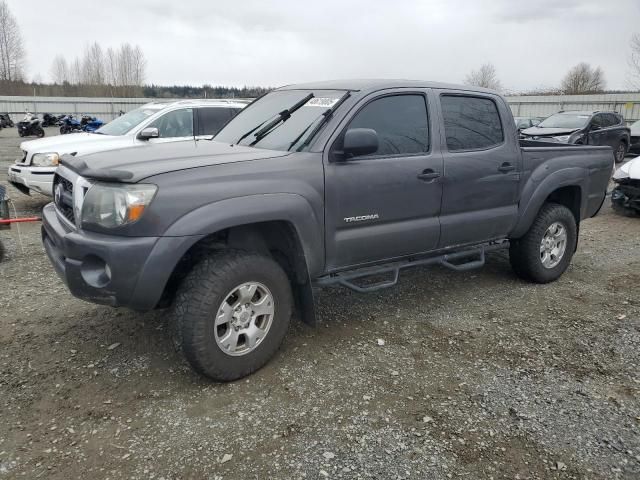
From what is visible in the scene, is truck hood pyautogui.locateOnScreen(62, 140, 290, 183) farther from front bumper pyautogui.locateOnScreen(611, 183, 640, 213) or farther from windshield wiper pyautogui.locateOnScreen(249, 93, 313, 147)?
front bumper pyautogui.locateOnScreen(611, 183, 640, 213)

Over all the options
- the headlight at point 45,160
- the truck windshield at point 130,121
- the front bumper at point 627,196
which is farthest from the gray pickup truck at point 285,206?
the front bumper at point 627,196

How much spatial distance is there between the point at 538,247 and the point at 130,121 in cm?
644

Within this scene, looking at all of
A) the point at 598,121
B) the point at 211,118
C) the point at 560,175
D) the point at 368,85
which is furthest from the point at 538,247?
the point at 598,121

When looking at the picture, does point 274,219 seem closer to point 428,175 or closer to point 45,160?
point 428,175

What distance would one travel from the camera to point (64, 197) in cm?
348

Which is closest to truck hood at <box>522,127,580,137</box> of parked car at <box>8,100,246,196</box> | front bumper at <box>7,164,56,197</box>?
parked car at <box>8,100,246,196</box>

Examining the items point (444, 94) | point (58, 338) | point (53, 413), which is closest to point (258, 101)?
point (444, 94)

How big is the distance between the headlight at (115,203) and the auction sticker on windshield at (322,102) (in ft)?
4.81

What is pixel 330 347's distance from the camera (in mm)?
3766

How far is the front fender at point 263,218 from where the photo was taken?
291cm

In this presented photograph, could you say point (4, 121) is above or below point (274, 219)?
above

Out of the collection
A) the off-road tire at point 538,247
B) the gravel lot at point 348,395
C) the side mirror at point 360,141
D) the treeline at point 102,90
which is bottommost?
the gravel lot at point 348,395

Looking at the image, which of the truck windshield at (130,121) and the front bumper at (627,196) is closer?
the truck windshield at (130,121)

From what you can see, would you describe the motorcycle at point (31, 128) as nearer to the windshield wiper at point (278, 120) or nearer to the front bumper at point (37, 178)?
the front bumper at point (37, 178)
